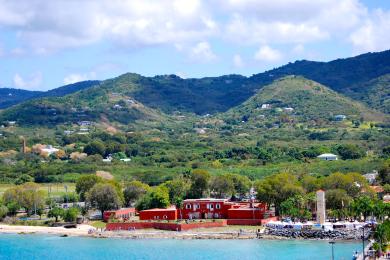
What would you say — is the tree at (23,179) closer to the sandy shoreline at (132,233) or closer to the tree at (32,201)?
the tree at (32,201)

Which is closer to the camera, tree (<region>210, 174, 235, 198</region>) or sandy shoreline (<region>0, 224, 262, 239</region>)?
sandy shoreline (<region>0, 224, 262, 239</region>)

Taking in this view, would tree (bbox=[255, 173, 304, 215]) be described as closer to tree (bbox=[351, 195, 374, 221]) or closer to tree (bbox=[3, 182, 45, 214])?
tree (bbox=[351, 195, 374, 221])

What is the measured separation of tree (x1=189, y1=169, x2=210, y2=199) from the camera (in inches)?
3083

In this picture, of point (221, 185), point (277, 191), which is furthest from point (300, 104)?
point (277, 191)

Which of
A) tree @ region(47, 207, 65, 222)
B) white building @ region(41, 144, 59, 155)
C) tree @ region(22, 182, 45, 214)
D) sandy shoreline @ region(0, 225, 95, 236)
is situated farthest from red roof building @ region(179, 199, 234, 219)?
white building @ region(41, 144, 59, 155)

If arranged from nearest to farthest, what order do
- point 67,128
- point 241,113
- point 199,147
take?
point 199,147 → point 67,128 → point 241,113

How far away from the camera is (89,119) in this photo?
172 meters

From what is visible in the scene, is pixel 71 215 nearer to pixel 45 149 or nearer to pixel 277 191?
pixel 277 191

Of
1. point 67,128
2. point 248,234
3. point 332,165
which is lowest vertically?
point 248,234

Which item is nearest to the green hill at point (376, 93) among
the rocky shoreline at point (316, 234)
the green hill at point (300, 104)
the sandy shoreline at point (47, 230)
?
the green hill at point (300, 104)

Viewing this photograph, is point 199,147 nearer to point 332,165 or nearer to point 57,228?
point 332,165

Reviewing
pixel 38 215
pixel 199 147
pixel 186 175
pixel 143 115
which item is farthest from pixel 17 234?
pixel 143 115

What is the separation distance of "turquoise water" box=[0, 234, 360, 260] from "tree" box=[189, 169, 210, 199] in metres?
16.9

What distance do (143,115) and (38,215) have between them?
108996 mm
